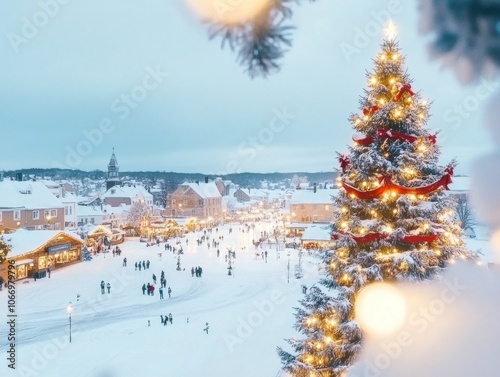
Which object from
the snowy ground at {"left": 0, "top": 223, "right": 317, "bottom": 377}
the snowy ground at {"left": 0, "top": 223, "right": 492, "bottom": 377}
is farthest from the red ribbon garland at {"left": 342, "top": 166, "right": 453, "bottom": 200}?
the snowy ground at {"left": 0, "top": 223, "right": 492, "bottom": 377}

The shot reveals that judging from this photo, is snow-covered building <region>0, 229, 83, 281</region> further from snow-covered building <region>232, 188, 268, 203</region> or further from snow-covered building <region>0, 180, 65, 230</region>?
snow-covered building <region>232, 188, 268, 203</region>

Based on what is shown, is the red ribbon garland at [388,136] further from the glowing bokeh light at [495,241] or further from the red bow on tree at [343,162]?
the glowing bokeh light at [495,241]

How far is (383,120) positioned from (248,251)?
107 feet

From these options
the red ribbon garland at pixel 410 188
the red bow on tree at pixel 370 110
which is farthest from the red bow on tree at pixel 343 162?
the red ribbon garland at pixel 410 188

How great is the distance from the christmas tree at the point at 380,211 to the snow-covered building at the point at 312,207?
150 ft

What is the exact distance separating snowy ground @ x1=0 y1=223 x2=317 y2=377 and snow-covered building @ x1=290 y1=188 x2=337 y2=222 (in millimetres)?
23318

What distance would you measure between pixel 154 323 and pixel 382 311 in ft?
53.8

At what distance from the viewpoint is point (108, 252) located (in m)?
38.2

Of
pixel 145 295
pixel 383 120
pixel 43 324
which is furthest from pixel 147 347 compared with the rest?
pixel 383 120

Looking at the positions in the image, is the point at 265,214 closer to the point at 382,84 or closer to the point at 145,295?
the point at 145,295

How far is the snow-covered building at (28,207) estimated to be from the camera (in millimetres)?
35522

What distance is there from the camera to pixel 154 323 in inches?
670

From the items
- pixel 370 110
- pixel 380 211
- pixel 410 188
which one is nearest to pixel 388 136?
pixel 370 110

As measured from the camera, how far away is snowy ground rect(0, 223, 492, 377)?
1274 centimetres
